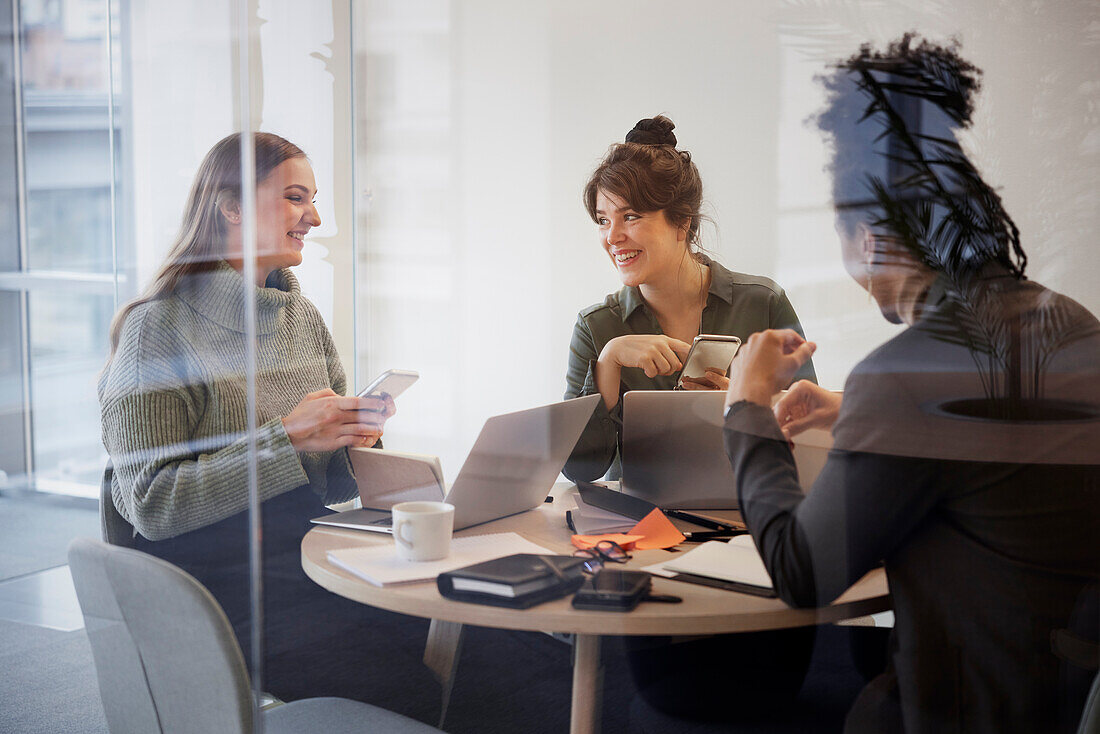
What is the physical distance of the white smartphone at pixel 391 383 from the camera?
1598 millimetres

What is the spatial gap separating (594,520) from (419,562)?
0.97ft

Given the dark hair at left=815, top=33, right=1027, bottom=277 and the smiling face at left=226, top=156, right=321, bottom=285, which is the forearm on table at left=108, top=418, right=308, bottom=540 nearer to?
the smiling face at left=226, top=156, right=321, bottom=285

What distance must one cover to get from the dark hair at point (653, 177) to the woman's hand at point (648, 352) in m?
0.17

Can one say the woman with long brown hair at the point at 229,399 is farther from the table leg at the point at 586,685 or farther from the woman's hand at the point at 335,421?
the table leg at the point at 586,685

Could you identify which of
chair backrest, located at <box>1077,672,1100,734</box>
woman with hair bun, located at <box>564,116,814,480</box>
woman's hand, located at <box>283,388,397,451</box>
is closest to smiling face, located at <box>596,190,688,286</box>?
woman with hair bun, located at <box>564,116,814,480</box>

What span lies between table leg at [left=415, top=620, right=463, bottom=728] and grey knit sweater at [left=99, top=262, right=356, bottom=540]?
432mm

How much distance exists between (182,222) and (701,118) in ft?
3.94

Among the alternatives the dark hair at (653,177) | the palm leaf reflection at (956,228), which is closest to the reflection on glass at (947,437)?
the palm leaf reflection at (956,228)

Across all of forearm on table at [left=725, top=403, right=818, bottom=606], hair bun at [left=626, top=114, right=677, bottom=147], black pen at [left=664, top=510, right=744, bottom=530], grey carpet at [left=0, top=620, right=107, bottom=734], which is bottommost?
grey carpet at [left=0, top=620, right=107, bottom=734]

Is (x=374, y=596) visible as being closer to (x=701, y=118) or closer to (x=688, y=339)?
(x=688, y=339)

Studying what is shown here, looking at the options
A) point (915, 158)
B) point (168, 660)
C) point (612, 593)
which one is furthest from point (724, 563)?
point (168, 660)

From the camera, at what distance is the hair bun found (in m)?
1.29

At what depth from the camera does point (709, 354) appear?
52.8 inches

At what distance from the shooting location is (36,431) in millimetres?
1973
